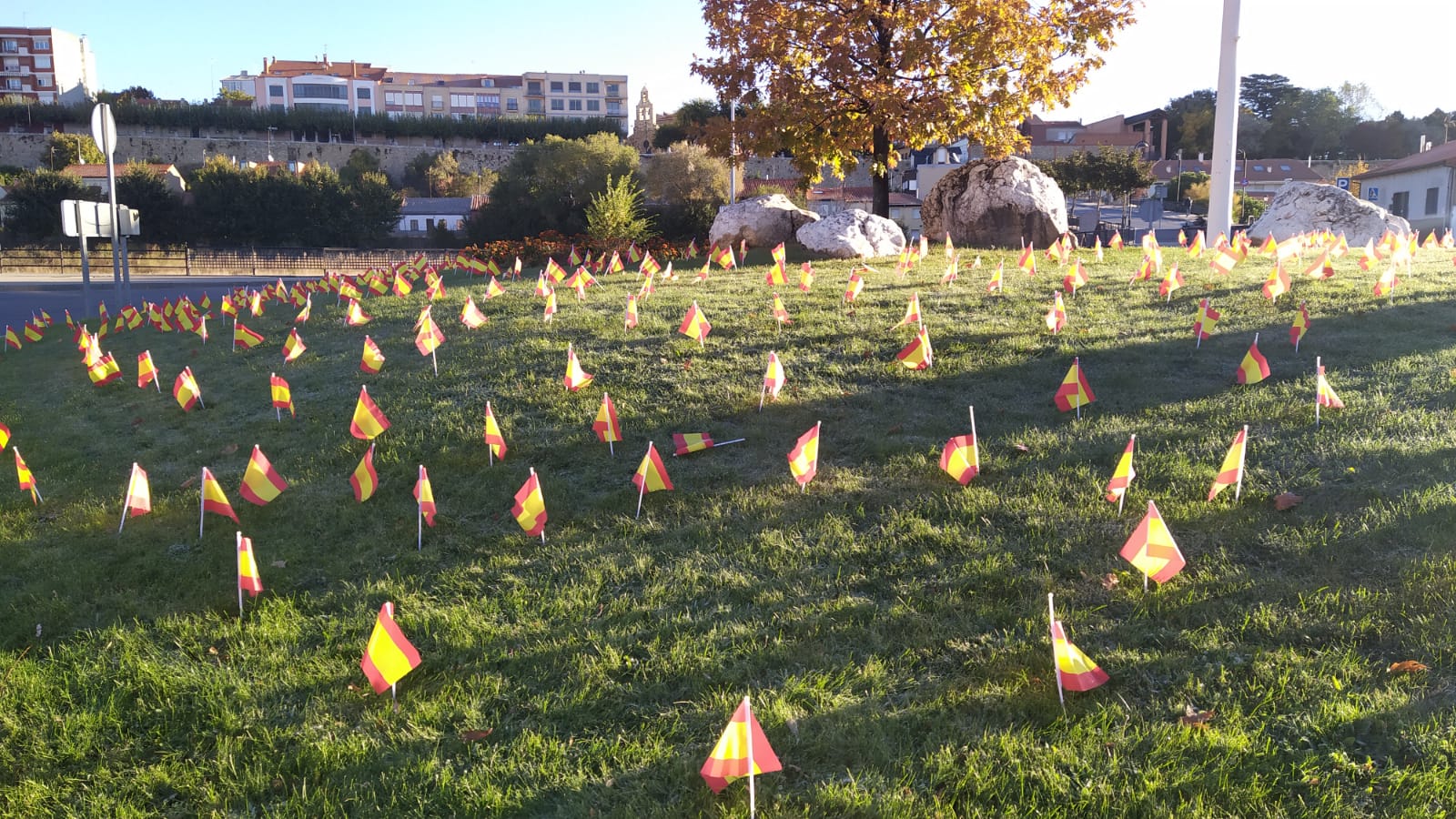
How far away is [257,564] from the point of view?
460 centimetres

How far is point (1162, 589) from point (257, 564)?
421 centimetres

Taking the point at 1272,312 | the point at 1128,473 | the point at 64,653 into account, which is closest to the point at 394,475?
the point at 64,653

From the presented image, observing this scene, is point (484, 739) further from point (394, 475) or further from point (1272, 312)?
point (1272, 312)

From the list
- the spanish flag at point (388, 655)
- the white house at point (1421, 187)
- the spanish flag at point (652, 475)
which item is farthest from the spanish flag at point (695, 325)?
the white house at point (1421, 187)

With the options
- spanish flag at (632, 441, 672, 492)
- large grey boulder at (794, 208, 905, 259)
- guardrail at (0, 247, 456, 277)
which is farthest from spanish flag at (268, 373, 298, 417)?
guardrail at (0, 247, 456, 277)

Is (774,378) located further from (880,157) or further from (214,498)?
(880,157)

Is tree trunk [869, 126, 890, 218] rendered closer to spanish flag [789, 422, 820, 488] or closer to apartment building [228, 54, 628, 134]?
spanish flag [789, 422, 820, 488]

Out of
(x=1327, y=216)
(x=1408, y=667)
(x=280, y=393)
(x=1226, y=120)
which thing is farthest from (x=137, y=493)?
(x=1327, y=216)

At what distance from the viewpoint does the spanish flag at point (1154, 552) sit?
144 inches

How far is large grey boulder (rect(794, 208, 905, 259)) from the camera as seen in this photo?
47.2ft

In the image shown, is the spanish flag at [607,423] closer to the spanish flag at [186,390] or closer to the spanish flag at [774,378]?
the spanish flag at [774,378]

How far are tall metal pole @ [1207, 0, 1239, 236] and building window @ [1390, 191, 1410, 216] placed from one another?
98.3ft

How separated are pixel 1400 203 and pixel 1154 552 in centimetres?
4521

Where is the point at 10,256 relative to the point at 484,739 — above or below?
above
